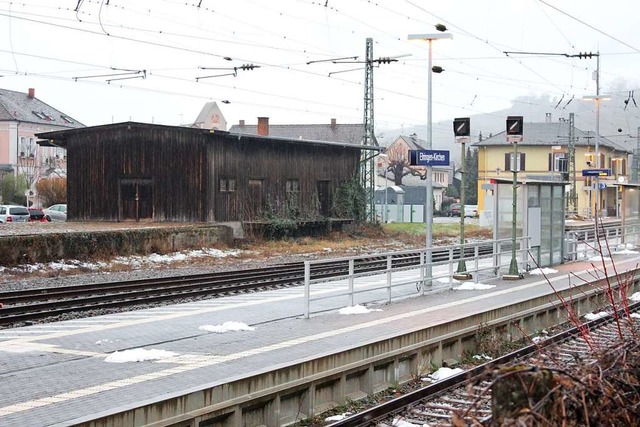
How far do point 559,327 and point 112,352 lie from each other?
9051 millimetres

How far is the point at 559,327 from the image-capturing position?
59.0 feet

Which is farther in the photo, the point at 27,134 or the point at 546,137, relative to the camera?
the point at 546,137

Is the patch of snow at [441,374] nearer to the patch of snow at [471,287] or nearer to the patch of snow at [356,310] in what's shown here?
the patch of snow at [356,310]

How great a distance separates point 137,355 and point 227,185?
29755 millimetres

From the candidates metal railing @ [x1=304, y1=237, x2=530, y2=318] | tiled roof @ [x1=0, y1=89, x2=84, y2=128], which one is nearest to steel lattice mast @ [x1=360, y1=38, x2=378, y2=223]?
metal railing @ [x1=304, y1=237, x2=530, y2=318]

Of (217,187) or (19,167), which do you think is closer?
(217,187)

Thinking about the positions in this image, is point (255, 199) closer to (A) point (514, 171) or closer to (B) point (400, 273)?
(B) point (400, 273)

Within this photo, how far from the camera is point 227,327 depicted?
15.7m

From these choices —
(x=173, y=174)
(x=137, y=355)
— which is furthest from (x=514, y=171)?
(x=173, y=174)

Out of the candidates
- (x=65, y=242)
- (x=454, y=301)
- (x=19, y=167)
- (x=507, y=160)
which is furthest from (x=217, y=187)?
(x=507, y=160)

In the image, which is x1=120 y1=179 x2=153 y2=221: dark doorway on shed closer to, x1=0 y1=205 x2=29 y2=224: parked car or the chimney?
x1=0 y1=205 x2=29 y2=224: parked car

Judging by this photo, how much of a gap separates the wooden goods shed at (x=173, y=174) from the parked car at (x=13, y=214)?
6485 millimetres

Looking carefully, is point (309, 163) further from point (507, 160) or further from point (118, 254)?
point (507, 160)

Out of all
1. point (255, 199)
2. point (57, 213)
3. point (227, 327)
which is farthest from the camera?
point (57, 213)
